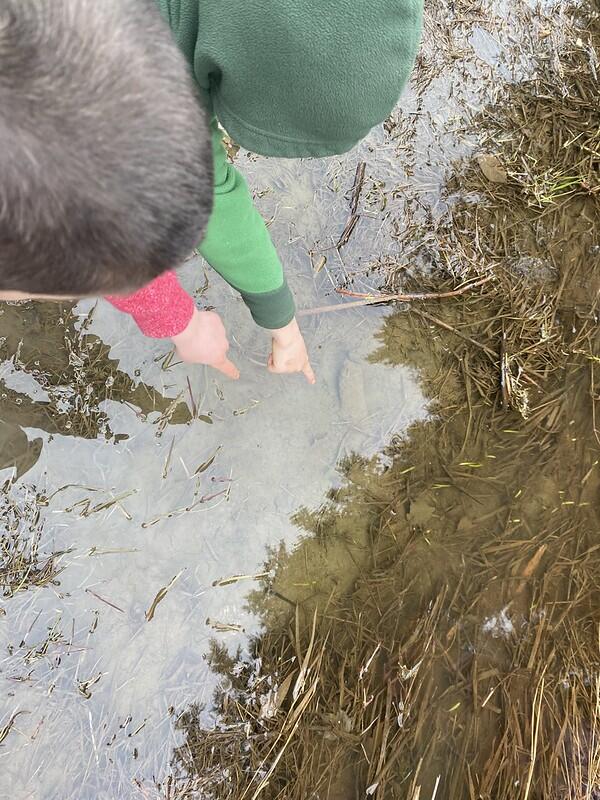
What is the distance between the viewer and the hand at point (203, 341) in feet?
6.78

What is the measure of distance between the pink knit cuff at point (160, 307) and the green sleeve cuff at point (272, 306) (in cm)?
21

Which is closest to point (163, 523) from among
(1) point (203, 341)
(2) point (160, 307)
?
(1) point (203, 341)

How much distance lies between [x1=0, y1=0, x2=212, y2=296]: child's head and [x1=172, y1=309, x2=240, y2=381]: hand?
3.78 ft

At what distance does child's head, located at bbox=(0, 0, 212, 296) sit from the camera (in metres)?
0.72

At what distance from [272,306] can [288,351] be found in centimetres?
32

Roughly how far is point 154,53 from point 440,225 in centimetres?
210

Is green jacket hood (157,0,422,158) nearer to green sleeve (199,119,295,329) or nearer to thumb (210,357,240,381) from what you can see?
green sleeve (199,119,295,329)

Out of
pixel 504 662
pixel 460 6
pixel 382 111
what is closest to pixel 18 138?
pixel 382 111

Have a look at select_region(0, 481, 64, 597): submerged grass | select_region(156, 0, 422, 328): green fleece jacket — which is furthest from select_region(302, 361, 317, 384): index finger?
Result: select_region(0, 481, 64, 597): submerged grass

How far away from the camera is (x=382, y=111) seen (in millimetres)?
1179

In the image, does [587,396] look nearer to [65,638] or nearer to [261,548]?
[261,548]

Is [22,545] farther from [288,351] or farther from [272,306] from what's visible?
[272,306]

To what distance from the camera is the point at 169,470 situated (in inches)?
98.6

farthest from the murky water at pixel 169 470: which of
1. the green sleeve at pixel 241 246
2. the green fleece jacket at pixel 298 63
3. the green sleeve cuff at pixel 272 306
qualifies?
the green fleece jacket at pixel 298 63
